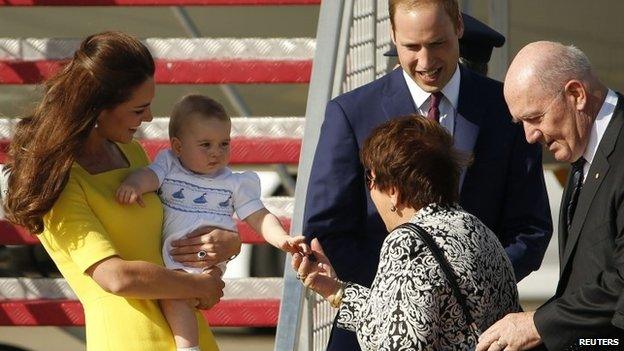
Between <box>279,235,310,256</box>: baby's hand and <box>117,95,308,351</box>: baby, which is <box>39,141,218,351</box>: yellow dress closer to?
<box>117,95,308,351</box>: baby

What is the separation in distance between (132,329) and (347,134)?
0.84 metres

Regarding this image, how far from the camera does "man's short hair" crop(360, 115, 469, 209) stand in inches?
135

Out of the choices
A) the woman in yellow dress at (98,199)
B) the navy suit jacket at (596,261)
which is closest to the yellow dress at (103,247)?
the woman in yellow dress at (98,199)

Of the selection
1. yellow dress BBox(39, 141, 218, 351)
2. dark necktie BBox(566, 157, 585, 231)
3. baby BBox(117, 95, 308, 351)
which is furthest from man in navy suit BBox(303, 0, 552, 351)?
yellow dress BBox(39, 141, 218, 351)

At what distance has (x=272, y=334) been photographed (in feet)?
28.1

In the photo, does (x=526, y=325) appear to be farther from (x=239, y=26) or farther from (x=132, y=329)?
(x=239, y=26)

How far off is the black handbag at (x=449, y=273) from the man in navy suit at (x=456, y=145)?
2.31 ft

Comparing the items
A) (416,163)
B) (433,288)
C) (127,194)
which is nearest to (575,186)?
(416,163)

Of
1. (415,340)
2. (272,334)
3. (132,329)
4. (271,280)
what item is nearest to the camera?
(415,340)

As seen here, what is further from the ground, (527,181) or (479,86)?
(479,86)

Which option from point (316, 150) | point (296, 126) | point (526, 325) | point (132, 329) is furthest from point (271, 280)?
point (526, 325)

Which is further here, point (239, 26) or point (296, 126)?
point (239, 26)

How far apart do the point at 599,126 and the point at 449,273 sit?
55 cm

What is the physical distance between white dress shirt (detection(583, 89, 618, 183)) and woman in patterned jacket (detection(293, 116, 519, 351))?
308mm
